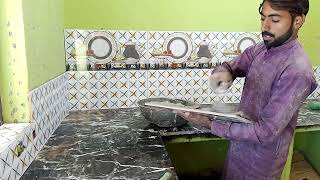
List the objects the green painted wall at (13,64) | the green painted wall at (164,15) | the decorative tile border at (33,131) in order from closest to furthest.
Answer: the decorative tile border at (33,131), the green painted wall at (13,64), the green painted wall at (164,15)

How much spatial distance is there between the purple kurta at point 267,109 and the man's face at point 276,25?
43 mm

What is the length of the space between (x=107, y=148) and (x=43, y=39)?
1.93ft

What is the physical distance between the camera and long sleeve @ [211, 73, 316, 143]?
968 millimetres

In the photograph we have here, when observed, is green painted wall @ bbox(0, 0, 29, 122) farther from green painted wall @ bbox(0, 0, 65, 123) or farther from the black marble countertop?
the black marble countertop

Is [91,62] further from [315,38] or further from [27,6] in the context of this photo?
[315,38]

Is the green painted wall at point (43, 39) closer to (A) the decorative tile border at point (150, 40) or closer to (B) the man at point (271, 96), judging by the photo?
(A) the decorative tile border at point (150, 40)

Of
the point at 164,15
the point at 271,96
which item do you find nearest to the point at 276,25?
the point at 271,96

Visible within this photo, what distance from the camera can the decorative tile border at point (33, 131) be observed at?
2.86 ft

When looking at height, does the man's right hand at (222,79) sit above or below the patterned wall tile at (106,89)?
above

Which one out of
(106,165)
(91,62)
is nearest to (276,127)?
(106,165)

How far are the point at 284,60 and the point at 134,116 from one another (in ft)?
3.12

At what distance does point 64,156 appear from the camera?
43.9 inches

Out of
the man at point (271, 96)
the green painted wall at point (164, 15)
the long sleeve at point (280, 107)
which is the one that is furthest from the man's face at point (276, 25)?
the green painted wall at point (164, 15)

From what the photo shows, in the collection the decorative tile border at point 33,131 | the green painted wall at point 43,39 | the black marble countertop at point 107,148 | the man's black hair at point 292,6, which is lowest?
the black marble countertop at point 107,148
